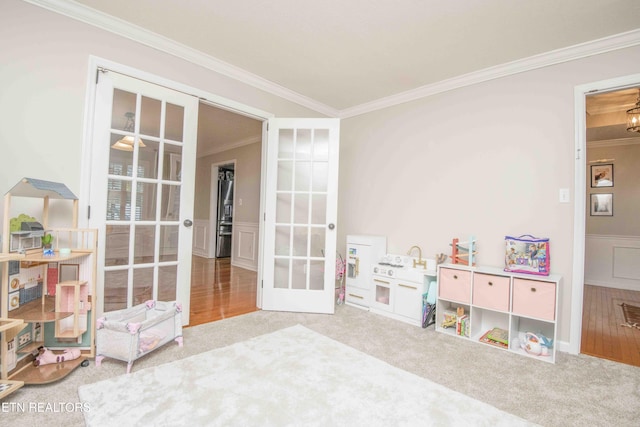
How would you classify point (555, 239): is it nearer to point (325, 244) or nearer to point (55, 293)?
point (325, 244)

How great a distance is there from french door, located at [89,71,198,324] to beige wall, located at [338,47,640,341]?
2.21m

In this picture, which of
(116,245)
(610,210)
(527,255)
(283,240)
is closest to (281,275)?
(283,240)

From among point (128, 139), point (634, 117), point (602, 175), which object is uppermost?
point (634, 117)

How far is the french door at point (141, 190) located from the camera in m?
2.29

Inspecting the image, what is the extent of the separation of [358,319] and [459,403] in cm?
145

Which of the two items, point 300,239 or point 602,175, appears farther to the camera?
point 602,175

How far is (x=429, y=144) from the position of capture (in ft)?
10.9

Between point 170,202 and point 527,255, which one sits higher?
point 170,202

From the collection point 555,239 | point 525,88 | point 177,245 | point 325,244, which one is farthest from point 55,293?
point 525,88

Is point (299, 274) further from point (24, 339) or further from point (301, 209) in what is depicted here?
point (24, 339)

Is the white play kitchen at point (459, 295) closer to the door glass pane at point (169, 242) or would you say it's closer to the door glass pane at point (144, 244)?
the door glass pane at point (169, 242)

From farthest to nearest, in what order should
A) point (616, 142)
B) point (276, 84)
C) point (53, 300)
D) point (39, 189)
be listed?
point (616, 142), point (276, 84), point (53, 300), point (39, 189)

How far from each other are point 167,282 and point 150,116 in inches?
56.5

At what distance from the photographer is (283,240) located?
3283mm
